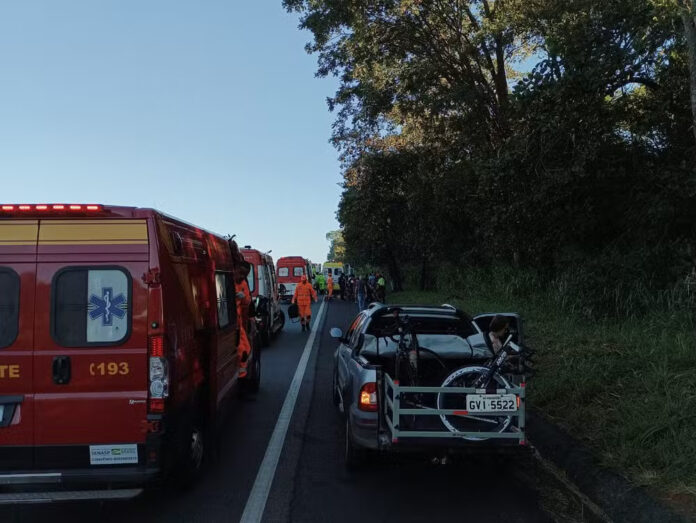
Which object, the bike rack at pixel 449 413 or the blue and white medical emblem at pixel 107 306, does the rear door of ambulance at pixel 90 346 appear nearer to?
the blue and white medical emblem at pixel 107 306

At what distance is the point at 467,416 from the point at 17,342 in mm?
3399

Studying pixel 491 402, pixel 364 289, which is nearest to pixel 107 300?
pixel 491 402

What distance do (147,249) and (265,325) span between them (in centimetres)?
984

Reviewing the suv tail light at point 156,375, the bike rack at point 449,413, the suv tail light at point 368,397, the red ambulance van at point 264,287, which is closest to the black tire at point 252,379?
the suv tail light at point 368,397

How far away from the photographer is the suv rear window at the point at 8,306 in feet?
13.0

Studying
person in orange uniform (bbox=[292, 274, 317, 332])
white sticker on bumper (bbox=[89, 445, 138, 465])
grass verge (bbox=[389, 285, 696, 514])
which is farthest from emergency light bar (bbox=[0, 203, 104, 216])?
person in orange uniform (bbox=[292, 274, 317, 332])

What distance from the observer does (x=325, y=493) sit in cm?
479

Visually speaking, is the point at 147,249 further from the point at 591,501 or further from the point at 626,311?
the point at 626,311

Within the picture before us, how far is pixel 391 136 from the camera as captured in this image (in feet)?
101

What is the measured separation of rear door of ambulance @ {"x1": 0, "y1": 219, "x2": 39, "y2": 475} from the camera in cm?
389

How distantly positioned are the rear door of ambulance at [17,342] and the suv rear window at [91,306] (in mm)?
185

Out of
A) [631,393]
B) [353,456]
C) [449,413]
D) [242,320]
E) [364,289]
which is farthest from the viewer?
[364,289]

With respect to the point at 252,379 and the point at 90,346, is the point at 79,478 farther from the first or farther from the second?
the point at 252,379

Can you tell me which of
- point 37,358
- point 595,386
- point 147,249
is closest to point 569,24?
point 595,386
